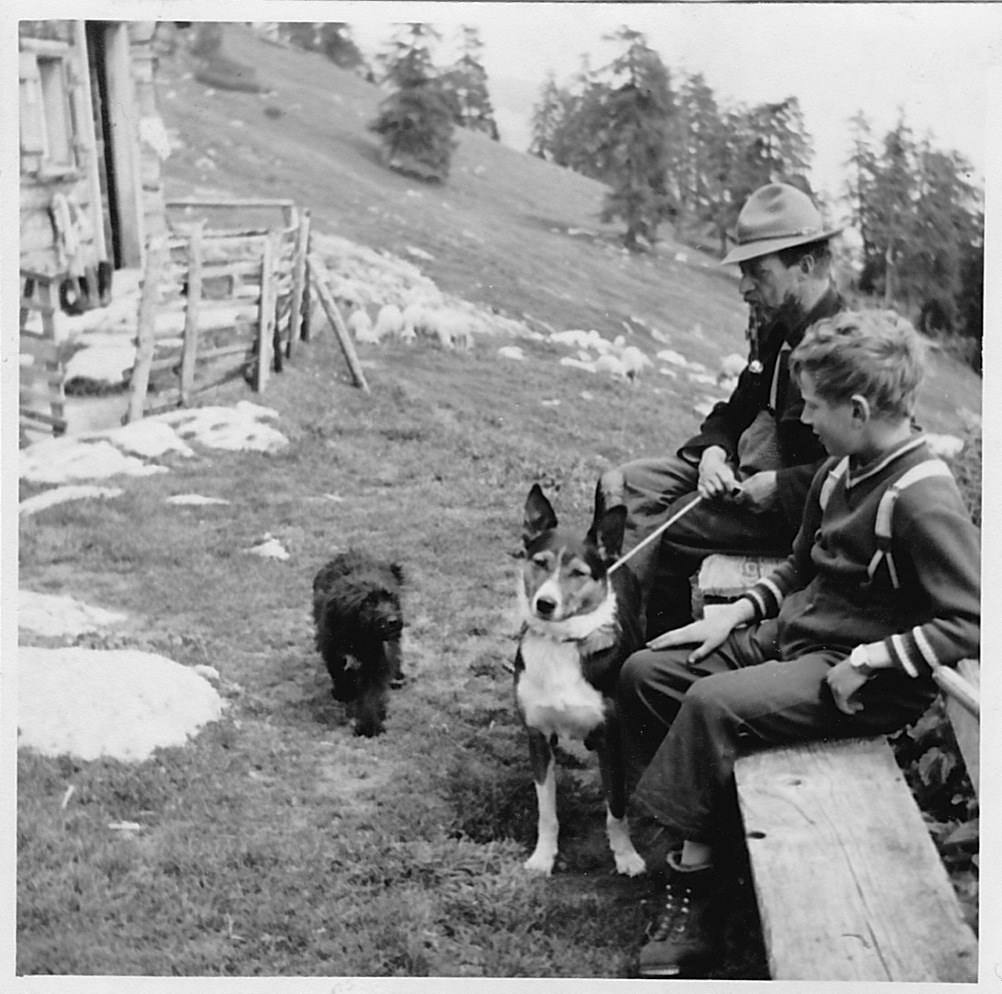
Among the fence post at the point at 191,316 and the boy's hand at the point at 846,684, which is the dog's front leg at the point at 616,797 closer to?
the boy's hand at the point at 846,684

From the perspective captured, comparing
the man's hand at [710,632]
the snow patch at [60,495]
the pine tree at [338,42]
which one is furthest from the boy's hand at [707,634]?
the pine tree at [338,42]

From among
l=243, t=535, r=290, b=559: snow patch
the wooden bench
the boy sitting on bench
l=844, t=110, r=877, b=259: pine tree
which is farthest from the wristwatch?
l=243, t=535, r=290, b=559: snow patch

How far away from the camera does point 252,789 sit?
405 cm

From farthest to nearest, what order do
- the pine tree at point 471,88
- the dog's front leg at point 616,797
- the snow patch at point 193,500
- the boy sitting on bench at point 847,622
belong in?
1. the snow patch at point 193,500
2. the pine tree at point 471,88
3. the dog's front leg at point 616,797
4. the boy sitting on bench at point 847,622

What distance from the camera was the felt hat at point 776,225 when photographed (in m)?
4.09

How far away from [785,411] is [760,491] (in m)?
0.34

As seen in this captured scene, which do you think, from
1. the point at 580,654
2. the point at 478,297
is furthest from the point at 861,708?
the point at 478,297

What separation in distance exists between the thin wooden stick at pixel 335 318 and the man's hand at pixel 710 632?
2.66 m

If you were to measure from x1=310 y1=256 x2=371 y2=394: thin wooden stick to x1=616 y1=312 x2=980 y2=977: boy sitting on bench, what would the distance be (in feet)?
9.78

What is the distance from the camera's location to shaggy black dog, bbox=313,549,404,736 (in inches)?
182

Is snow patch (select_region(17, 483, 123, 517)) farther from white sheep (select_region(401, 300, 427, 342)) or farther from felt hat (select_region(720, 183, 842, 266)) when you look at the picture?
felt hat (select_region(720, 183, 842, 266))

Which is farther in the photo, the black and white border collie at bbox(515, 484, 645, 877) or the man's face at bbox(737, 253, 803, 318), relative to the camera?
the man's face at bbox(737, 253, 803, 318)

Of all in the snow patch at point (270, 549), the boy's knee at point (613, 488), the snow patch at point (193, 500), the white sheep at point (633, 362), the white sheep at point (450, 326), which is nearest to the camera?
the boy's knee at point (613, 488)

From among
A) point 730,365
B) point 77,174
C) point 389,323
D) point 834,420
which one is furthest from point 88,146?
point 834,420
